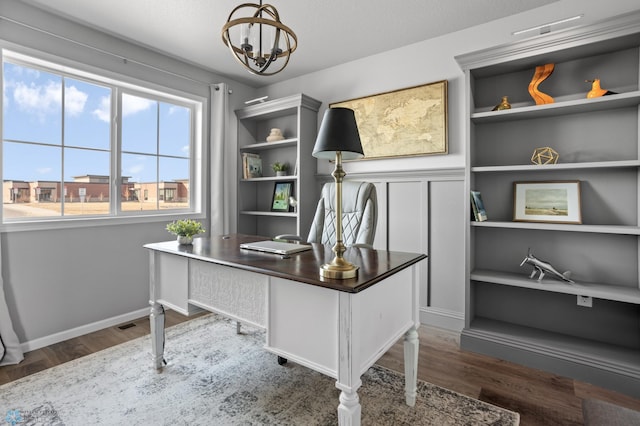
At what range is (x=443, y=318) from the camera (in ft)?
9.36

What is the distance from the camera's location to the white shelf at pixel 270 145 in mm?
3575

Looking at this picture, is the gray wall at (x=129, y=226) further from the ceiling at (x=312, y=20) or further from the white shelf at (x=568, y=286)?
the white shelf at (x=568, y=286)

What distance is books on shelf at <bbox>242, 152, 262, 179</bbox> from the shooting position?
391cm

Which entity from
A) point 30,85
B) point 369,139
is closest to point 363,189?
point 369,139

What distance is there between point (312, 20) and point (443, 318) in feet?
8.95

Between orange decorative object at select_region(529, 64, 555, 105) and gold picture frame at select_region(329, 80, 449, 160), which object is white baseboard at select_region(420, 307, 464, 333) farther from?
orange decorative object at select_region(529, 64, 555, 105)

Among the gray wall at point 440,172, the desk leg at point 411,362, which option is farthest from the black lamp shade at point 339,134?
the gray wall at point 440,172

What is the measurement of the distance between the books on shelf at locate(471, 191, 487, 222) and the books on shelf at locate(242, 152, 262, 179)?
249 cm

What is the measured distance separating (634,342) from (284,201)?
315cm

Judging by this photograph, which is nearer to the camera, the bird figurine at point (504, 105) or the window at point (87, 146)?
the bird figurine at point (504, 105)

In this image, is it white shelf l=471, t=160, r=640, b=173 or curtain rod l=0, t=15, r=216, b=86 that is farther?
curtain rod l=0, t=15, r=216, b=86

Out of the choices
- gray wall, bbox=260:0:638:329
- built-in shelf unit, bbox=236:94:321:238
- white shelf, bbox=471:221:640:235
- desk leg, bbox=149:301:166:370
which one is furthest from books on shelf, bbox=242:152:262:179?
white shelf, bbox=471:221:640:235

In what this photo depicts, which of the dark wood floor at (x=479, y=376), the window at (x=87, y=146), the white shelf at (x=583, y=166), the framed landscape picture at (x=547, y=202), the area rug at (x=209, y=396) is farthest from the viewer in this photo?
the window at (x=87, y=146)

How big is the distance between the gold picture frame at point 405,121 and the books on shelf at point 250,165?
131 cm
